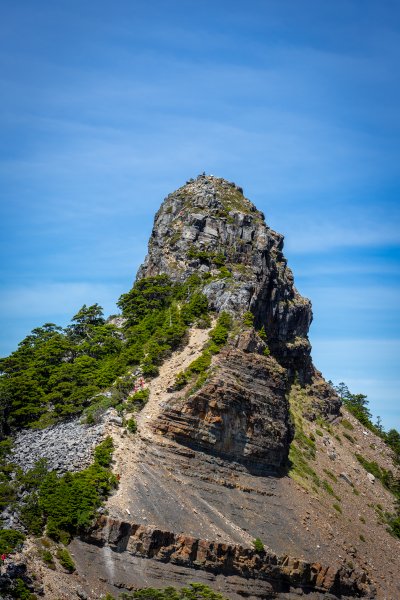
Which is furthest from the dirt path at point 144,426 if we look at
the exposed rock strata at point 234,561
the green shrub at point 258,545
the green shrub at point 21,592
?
the green shrub at point 258,545

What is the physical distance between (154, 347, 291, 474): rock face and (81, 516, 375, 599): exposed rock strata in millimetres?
11199

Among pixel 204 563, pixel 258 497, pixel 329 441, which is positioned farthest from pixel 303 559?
pixel 329 441

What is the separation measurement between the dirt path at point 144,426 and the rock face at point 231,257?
332 inches

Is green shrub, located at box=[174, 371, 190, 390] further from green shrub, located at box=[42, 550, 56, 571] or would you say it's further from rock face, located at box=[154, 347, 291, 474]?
green shrub, located at box=[42, 550, 56, 571]

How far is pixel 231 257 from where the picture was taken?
11431 centimetres

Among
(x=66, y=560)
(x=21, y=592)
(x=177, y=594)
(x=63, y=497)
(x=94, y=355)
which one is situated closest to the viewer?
(x=21, y=592)

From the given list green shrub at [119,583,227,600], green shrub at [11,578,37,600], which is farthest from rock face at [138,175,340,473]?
green shrub at [11,578,37,600]

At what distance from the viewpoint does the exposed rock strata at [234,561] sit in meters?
74.2

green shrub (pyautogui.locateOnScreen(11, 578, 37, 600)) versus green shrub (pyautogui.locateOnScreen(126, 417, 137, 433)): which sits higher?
green shrub (pyautogui.locateOnScreen(126, 417, 137, 433))

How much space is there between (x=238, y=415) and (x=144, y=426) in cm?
1029

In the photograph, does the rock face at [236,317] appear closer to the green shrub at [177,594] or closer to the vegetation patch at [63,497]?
the vegetation patch at [63,497]

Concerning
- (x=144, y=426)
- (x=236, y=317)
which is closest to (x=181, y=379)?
(x=144, y=426)

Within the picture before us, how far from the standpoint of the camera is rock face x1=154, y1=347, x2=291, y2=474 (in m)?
86.9

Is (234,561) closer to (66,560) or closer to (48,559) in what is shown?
(66,560)
